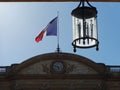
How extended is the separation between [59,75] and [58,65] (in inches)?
28.9

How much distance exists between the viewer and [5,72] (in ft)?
112

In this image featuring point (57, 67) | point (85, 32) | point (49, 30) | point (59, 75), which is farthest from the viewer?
point (49, 30)

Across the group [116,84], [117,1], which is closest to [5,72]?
[116,84]

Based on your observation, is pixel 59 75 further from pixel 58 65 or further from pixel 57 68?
pixel 58 65

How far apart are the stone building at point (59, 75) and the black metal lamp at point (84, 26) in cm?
2854

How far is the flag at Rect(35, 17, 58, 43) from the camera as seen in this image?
3347 centimetres

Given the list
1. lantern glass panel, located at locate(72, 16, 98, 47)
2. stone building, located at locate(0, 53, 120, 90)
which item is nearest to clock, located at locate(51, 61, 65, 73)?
stone building, located at locate(0, 53, 120, 90)

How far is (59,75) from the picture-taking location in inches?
1329

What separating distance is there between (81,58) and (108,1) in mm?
28316

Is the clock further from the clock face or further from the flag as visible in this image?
the flag

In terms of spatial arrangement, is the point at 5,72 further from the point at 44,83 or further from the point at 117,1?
the point at 117,1

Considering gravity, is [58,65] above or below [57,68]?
above

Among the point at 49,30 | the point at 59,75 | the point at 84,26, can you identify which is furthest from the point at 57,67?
the point at 84,26

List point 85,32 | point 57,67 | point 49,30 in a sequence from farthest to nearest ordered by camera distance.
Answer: point 49,30 → point 57,67 → point 85,32
